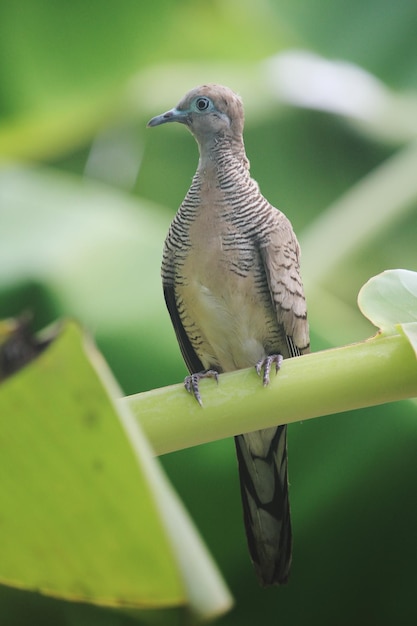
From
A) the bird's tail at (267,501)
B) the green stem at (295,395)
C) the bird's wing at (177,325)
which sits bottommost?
the bird's tail at (267,501)

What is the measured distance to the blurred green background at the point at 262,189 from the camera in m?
1.05

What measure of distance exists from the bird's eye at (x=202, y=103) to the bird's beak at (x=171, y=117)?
20 millimetres

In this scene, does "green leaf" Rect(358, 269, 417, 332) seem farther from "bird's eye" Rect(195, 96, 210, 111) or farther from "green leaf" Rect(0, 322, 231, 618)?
"bird's eye" Rect(195, 96, 210, 111)

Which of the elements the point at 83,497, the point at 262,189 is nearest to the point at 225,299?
the point at 262,189

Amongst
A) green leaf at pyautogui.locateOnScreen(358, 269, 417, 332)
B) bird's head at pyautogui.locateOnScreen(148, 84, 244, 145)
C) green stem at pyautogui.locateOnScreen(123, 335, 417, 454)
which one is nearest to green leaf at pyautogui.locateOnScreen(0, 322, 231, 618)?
green stem at pyautogui.locateOnScreen(123, 335, 417, 454)

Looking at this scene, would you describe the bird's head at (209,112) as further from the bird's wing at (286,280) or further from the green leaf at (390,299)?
the green leaf at (390,299)

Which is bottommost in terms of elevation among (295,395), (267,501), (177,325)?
(267,501)

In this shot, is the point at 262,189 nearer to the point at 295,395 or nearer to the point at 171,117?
the point at 171,117

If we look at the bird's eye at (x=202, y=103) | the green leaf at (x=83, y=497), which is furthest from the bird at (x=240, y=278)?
the green leaf at (x=83, y=497)

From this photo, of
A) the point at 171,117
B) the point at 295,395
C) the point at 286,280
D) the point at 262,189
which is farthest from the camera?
the point at 262,189

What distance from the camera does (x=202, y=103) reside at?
1.02m

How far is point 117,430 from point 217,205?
0.75 m

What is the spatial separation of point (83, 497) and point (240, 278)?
756 millimetres

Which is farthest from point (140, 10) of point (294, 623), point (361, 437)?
point (294, 623)
